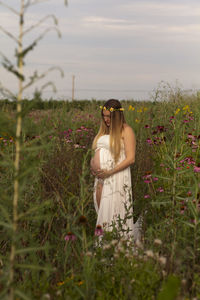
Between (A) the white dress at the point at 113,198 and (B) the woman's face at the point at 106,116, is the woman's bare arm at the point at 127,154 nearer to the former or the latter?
(A) the white dress at the point at 113,198

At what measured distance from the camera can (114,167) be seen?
3.86 meters

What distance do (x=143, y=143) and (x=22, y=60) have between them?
460 centimetres

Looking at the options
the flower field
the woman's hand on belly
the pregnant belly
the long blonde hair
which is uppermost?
the long blonde hair

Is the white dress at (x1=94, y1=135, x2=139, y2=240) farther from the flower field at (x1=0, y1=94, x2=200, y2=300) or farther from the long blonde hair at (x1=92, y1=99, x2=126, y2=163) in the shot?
the flower field at (x1=0, y1=94, x2=200, y2=300)

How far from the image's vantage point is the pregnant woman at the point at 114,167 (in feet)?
12.9

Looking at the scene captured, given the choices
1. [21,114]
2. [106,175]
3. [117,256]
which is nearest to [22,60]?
[21,114]

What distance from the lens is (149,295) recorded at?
2.13 meters

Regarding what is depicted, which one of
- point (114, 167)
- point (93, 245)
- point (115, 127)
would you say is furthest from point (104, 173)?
point (93, 245)

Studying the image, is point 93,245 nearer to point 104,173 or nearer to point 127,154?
point 104,173

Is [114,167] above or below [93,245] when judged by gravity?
above

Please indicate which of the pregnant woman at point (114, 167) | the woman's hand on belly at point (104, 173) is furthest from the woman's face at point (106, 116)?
the woman's hand on belly at point (104, 173)

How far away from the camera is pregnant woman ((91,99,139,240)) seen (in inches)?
155

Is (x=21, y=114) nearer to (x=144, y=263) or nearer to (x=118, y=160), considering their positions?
(x=144, y=263)

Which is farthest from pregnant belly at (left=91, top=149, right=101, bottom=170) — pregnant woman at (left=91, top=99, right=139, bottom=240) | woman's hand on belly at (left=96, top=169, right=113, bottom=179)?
woman's hand on belly at (left=96, top=169, right=113, bottom=179)
